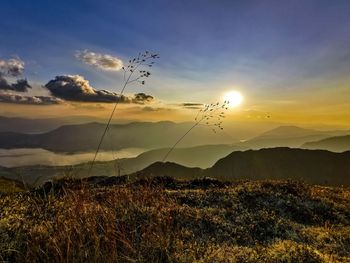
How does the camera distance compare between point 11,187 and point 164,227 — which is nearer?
point 164,227

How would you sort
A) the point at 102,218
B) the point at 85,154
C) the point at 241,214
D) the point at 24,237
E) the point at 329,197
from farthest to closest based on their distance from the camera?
the point at 329,197
the point at 241,214
the point at 85,154
the point at 102,218
the point at 24,237

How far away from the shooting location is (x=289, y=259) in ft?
21.7

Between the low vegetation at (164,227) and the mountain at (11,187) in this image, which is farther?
the mountain at (11,187)

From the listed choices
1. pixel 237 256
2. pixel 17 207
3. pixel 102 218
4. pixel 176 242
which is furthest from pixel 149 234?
pixel 17 207

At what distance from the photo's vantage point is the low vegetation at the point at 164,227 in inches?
242

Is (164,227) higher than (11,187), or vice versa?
(11,187)

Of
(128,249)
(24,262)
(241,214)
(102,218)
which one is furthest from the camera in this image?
(241,214)

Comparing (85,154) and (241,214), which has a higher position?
(85,154)

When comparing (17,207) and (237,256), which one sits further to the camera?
(17,207)

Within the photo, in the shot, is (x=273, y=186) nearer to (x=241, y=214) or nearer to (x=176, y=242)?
(x=241, y=214)

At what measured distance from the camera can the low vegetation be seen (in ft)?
20.2

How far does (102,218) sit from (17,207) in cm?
246

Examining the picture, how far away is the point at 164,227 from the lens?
7477 mm

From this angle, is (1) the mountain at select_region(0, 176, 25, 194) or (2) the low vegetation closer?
(2) the low vegetation
